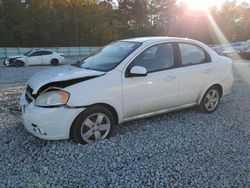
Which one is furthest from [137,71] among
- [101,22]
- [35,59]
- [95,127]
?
[101,22]

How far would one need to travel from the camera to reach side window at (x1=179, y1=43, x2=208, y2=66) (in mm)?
5031

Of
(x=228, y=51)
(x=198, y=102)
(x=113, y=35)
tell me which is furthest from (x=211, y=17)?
(x=198, y=102)

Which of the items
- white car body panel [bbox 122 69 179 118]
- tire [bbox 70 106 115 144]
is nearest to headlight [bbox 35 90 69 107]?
tire [bbox 70 106 115 144]

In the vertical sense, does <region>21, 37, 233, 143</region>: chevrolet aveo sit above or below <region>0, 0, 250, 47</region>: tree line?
below

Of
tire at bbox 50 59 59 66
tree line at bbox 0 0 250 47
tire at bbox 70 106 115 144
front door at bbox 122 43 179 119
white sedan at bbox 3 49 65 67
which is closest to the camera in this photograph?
tire at bbox 70 106 115 144

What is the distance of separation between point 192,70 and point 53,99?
262 cm

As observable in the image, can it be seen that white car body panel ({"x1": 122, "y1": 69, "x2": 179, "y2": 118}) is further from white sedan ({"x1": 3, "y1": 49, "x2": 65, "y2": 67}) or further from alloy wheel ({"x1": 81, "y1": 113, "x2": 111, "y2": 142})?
white sedan ({"x1": 3, "y1": 49, "x2": 65, "y2": 67})

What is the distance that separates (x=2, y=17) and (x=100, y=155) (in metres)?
35.7

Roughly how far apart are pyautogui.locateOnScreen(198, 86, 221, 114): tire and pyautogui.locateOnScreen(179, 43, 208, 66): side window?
Result: 65 centimetres

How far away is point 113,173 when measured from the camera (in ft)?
10.8

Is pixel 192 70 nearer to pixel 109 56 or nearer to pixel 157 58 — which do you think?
pixel 157 58

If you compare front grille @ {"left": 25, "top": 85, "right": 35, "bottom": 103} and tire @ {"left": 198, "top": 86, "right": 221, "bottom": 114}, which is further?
tire @ {"left": 198, "top": 86, "right": 221, "bottom": 114}

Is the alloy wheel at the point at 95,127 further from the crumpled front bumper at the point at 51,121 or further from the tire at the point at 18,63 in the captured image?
the tire at the point at 18,63

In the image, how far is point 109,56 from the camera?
15.5 feet
